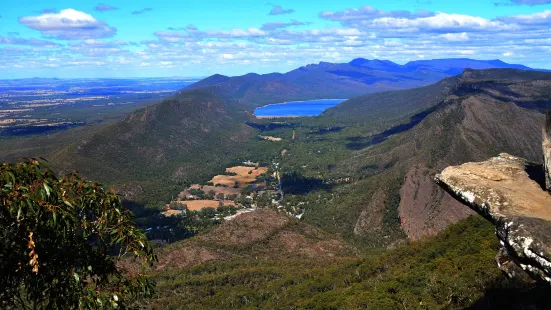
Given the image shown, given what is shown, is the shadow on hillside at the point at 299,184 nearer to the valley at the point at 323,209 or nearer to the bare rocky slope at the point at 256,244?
the valley at the point at 323,209

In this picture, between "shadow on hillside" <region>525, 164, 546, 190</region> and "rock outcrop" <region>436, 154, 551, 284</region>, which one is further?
"shadow on hillside" <region>525, 164, 546, 190</region>

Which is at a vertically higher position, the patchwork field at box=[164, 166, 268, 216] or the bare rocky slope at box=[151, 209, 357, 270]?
the bare rocky slope at box=[151, 209, 357, 270]

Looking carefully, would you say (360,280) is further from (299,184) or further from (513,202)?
(299,184)

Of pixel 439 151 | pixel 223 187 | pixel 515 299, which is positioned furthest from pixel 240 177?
pixel 515 299

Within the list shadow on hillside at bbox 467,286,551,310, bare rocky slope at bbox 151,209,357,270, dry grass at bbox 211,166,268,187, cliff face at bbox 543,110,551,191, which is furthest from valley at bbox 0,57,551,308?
cliff face at bbox 543,110,551,191

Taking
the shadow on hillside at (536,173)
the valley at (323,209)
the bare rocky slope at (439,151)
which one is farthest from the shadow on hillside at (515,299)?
the bare rocky slope at (439,151)

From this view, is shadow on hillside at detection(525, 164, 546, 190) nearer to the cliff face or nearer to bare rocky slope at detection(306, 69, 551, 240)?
the cliff face

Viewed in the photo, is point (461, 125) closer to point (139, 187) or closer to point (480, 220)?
point (480, 220)
